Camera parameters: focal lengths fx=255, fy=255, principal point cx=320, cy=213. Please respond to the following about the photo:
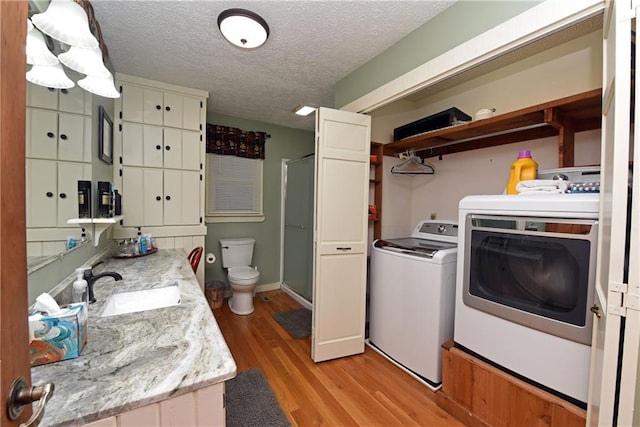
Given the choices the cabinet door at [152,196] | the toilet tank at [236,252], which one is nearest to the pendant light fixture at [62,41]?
the cabinet door at [152,196]

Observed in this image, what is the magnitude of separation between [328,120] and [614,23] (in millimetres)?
1520

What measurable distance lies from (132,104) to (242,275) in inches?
79.5

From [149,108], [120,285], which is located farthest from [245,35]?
[120,285]

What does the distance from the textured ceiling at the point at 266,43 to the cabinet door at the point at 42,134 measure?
89cm

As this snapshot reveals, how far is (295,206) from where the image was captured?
11.7 feet

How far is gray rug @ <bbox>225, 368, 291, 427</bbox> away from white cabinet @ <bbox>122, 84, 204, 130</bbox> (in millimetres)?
2400

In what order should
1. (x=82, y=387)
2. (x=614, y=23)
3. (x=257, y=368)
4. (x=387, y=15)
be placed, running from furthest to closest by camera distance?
(x=257, y=368) < (x=387, y=15) < (x=614, y=23) < (x=82, y=387)

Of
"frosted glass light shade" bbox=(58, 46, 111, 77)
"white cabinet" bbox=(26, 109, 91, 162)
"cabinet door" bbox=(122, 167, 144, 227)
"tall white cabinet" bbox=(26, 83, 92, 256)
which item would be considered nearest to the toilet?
"cabinet door" bbox=(122, 167, 144, 227)

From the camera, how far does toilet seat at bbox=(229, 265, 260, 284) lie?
9.48 ft

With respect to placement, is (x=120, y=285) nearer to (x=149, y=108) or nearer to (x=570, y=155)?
(x=149, y=108)

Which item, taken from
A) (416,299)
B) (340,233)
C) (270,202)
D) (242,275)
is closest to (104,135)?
(242,275)

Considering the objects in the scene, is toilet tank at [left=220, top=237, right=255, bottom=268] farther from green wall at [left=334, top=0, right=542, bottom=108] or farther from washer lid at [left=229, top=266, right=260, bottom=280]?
green wall at [left=334, top=0, right=542, bottom=108]

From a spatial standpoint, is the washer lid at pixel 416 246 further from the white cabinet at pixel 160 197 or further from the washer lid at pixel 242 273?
the white cabinet at pixel 160 197

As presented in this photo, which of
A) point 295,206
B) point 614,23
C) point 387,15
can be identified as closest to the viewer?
point 614,23
